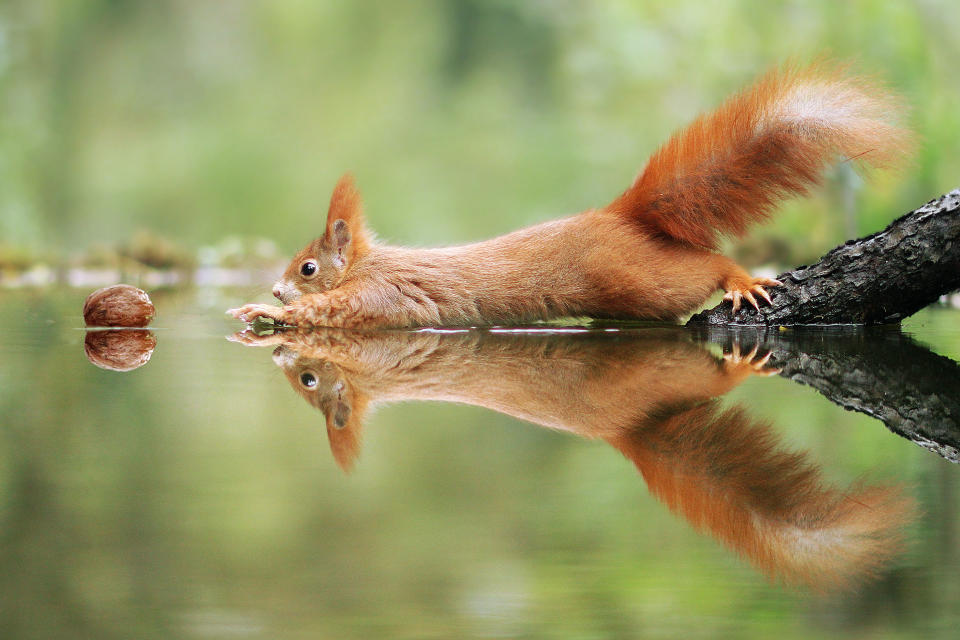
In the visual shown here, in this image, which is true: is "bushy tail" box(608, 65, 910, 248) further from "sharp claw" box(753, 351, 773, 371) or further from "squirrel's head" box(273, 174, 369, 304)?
"squirrel's head" box(273, 174, 369, 304)

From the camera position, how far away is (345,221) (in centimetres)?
199

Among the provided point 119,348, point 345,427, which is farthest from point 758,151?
point 119,348

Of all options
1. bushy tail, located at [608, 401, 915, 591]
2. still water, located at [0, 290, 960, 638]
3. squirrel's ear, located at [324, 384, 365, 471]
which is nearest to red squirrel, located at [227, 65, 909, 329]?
still water, located at [0, 290, 960, 638]

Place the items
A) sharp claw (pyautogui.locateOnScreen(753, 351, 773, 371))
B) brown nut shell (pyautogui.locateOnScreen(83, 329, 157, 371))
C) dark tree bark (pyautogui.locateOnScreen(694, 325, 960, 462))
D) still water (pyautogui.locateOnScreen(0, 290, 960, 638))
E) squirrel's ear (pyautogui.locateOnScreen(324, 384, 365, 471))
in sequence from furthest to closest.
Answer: brown nut shell (pyautogui.locateOnScreen(83, 329, 157, 371)) → sharp claw (pyautogui.locateOnScreen(753, 351, 773, 371)) → dark tree bark (pyautogui.locateOnScreen(694, 325, 960, 462)) → squirrel's ear (pyautogui.locateOnScreen(324, 384, 365, 471)) → still water (pyautogui.locateOnScreen(0, 290, 960, 638))

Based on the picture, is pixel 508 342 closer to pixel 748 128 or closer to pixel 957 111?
pixel 748 128

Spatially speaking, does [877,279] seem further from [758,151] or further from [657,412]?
[657,412]

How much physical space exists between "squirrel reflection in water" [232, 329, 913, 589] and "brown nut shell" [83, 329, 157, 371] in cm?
23

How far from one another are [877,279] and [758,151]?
0.35 meters

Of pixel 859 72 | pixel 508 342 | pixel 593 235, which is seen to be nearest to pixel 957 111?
pixel 859 72

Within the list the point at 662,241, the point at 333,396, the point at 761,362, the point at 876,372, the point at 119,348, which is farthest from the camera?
the point at 662,241

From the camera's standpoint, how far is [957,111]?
384 cm

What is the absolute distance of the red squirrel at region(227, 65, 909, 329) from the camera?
5.68ft

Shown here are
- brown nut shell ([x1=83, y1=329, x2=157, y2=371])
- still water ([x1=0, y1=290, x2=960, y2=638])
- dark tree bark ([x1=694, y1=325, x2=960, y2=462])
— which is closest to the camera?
still water ([x1=0, y1=290, x2=960, y2=638])

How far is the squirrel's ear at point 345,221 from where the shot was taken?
6.52 ft
